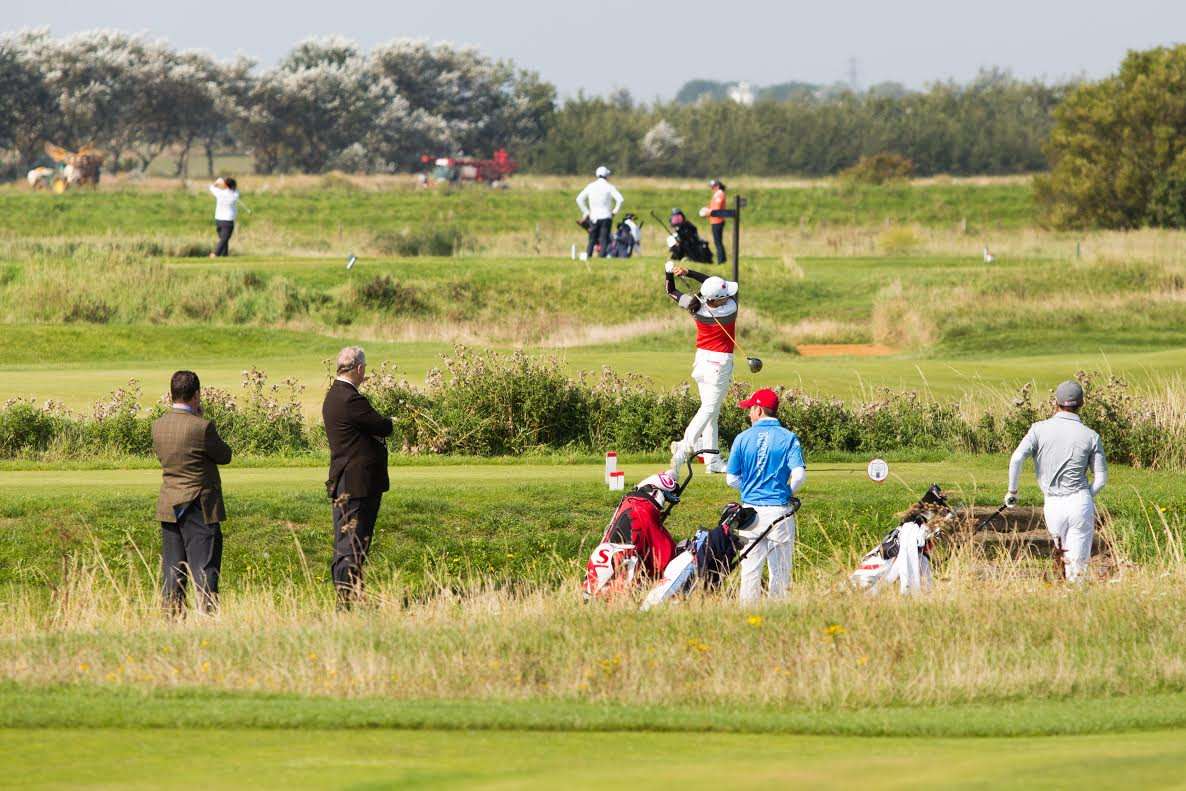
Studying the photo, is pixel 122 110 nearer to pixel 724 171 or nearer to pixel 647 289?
pixel 724 171

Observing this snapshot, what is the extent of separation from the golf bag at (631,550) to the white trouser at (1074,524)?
2871 mm

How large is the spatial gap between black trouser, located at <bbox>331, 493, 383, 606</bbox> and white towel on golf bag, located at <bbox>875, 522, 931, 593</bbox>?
3760mm

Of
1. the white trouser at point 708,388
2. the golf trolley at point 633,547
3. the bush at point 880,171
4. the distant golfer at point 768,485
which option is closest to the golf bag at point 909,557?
the distant golfer at point 768,485

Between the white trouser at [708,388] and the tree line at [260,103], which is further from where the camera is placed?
the tree line at [260,103]

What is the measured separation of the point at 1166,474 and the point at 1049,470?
7.56 metres

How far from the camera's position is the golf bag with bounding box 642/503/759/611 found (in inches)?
531

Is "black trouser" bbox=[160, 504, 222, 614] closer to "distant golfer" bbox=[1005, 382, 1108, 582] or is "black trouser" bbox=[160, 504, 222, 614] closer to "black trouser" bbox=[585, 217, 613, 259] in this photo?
"distant golfer" bbox=[1005, 382, 1108, 582]

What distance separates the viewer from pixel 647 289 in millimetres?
38094

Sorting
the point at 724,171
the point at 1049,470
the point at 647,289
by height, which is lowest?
the point at 1049,470

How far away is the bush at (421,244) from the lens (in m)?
47.0

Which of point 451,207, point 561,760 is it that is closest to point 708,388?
point 561,760

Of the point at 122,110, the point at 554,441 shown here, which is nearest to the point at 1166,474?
the point at 554,441

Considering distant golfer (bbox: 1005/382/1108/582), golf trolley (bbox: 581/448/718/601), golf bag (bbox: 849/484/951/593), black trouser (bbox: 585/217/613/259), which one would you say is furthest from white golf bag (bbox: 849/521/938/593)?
black trouser (bbox: 585/217/613/259)

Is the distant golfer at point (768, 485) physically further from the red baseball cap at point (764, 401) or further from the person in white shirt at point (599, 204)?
the person in white shirt at point (599, 204)
